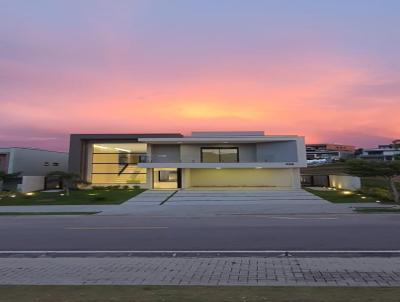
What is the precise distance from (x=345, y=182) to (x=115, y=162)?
2628 cm

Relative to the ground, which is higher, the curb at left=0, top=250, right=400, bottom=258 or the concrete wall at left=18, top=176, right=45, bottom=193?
the concrete wall at left=18, top=176, right=45, bottom=193

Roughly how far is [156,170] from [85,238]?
3138cm

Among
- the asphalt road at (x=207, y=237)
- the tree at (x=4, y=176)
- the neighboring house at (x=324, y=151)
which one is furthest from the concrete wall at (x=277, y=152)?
the neighboring house at (x=324, y=151)

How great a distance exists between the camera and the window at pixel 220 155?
4459cm

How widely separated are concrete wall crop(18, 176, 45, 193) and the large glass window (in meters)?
5.88

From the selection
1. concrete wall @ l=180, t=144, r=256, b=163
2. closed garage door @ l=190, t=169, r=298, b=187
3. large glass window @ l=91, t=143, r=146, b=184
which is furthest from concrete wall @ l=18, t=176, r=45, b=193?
closed garage door @ l=190, t=169, r=298, b=187

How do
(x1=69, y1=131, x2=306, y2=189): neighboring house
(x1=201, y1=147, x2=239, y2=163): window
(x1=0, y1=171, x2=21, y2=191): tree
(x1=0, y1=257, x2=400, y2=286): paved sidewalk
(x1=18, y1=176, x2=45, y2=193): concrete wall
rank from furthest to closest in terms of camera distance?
(x1=201, y1=147, x2=239, y2=163): window → (x1=69, y1=131, x2=306, y2=189): neighboring house → (x1=18, y1=176, x2=45, y2=193): concrete wall → (x1=0, y1=171, x2=21, y2=191): tree → (x1=0, y1=257, x2=400, y2=286): paved sidewalk

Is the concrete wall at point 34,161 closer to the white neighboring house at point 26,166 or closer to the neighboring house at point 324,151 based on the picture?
the white neighboring house at point 26,166

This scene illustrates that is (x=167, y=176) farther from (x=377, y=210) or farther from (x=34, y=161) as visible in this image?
(x=377, y=210)

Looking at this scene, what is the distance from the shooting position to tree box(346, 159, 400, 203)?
26.3m

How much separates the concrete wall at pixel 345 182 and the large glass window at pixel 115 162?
2268 centimetres

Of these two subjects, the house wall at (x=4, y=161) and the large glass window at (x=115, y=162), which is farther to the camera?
the large glass window at (x=115, y=162)
